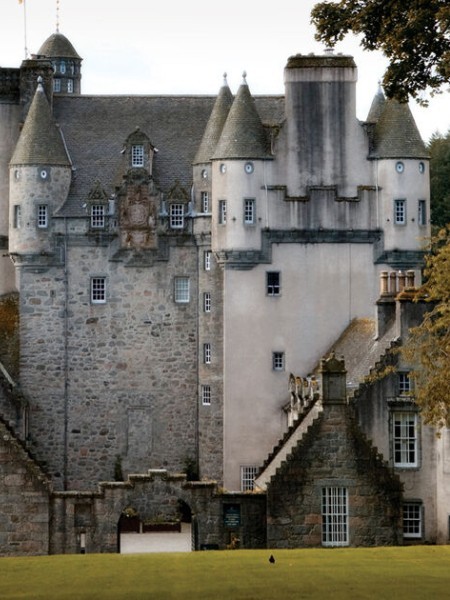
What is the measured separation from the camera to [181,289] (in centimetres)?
9888

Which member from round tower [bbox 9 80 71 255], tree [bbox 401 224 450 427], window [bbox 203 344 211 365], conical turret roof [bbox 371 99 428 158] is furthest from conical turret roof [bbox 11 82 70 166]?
tree [bbox 401 224 450 427]

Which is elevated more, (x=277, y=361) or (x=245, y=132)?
(x=245, y=132)

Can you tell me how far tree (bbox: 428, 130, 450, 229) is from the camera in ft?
409

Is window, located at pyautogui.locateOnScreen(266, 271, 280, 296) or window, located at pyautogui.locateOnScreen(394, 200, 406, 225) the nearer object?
window, located at pyautogui.locateOnScreen(266, 271, 280, 296)

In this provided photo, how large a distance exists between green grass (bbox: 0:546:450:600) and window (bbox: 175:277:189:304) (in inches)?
1585

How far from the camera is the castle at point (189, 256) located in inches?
3693

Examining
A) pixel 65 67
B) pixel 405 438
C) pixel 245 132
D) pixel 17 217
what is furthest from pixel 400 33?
pixel 65 67

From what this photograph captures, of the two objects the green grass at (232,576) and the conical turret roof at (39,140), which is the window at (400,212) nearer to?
the conical turret roof at (39,140)

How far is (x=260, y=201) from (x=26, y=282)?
35.5ft

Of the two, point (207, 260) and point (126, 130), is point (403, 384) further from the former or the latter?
point (126, 130)

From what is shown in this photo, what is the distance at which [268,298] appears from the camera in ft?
309

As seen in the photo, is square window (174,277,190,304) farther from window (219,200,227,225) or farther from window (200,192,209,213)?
window (219,200,227,225)

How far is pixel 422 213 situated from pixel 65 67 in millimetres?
26968

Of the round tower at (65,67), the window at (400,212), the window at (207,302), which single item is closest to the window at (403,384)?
the window at (400,212)
